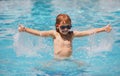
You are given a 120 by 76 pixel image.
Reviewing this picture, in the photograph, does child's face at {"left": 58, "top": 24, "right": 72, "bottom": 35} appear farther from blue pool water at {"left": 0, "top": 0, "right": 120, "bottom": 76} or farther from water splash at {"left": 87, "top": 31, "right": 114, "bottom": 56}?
water splash at {"left": 87, "top": 31, "right": 114, "bottom": 56}

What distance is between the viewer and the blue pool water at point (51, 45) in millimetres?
Result: 6465

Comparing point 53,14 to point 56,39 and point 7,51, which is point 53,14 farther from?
point 56,39

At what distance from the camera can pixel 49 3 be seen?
1427cm

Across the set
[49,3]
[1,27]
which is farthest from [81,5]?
[1,27]

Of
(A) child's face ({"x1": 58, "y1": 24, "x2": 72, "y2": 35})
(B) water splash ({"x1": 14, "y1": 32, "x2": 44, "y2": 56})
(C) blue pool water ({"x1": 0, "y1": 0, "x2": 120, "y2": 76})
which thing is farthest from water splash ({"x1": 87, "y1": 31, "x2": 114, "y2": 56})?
(A) child's face ({"x1": 58, "y1": 24, "x2": 72, "y2": 35})

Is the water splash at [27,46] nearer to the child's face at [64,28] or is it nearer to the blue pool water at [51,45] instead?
the blue pool water at [51,45]

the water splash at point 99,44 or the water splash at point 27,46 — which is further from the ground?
the water splash at point 27,46

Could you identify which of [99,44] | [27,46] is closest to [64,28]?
[27,46]

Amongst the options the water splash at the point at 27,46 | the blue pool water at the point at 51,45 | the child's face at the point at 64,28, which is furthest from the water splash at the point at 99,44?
the child's face at the point at 64,28

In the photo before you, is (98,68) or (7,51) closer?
(98,68)

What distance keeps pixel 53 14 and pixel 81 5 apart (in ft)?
7.44

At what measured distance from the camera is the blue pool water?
646cm

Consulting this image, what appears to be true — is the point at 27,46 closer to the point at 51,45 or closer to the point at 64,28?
the point at 51,45

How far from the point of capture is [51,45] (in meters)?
8.23
